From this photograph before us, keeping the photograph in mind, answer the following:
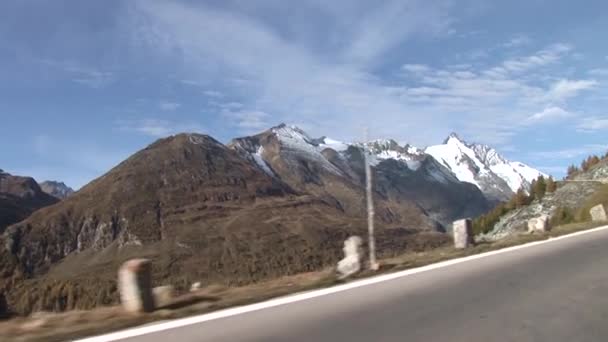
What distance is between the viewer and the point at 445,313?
30.1ft

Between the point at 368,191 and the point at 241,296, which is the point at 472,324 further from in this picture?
the point at 368,191

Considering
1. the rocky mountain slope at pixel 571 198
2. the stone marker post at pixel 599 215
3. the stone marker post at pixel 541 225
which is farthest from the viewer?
the rocky mountain slope at pixel 571 198

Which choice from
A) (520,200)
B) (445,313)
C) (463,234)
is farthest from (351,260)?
(520,200)

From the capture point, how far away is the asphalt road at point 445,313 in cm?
796

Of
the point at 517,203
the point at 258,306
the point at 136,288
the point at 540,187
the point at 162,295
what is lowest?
the point at 258,306

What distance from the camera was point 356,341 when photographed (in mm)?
7660

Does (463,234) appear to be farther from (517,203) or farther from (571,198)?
(517,203)

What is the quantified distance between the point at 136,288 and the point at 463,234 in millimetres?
12918

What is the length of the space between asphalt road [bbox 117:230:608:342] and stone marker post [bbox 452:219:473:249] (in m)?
6.82

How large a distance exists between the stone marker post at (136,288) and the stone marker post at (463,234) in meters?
12.5

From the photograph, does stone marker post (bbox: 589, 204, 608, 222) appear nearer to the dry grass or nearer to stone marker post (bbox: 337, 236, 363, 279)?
the dry grass

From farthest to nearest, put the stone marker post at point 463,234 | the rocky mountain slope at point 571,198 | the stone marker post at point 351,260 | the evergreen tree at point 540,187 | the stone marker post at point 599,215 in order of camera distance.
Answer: the evergreen tree at point 540,187
the rocky mountain slope at point 571,198
the stone marker post at point 599,215
the stone marker post at point 463,234
the stone marker post at point 351,260

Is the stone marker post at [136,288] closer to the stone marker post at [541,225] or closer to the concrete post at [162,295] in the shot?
the concrete post at [162,295]

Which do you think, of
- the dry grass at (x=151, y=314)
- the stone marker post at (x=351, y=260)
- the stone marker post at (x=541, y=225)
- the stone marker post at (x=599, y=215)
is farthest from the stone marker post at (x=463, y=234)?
the stone marker post at (x=599, y=215)
